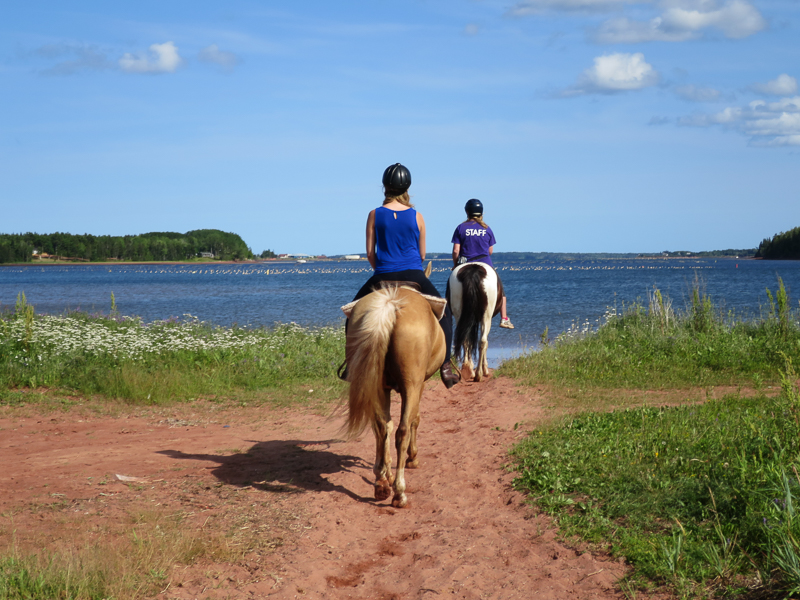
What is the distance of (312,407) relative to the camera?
9727 millimetres

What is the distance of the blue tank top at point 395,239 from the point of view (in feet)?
19.7

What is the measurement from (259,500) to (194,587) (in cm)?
170

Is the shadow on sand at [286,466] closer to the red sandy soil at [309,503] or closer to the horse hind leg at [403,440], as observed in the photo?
the red sandy soil at [309,503]

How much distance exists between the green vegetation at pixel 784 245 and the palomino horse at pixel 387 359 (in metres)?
130

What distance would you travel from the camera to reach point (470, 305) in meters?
11.0

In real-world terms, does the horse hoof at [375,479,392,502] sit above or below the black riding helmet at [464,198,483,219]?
below

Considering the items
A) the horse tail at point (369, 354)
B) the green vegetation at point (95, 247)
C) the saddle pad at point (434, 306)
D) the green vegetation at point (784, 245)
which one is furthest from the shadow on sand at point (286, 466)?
the green vegetation at point (95, 247)

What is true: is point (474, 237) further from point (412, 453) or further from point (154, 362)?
point (154, 362)

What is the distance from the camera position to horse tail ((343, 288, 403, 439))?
5.33 meters

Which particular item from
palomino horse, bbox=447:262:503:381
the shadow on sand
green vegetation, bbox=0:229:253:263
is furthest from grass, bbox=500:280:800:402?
green vegetation, bbox=0:229:253:263

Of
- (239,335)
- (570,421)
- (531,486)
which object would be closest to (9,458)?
(531,486)

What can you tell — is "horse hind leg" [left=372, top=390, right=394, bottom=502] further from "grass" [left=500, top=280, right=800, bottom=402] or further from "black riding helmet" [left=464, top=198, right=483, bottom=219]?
"black riding helmet" [left=464, top=198, right=483, bottom=219]

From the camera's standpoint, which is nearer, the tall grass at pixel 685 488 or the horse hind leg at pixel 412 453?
the tall grass at pixel 685 488

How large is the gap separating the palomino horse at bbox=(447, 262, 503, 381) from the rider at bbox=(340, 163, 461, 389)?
4.85 meters
